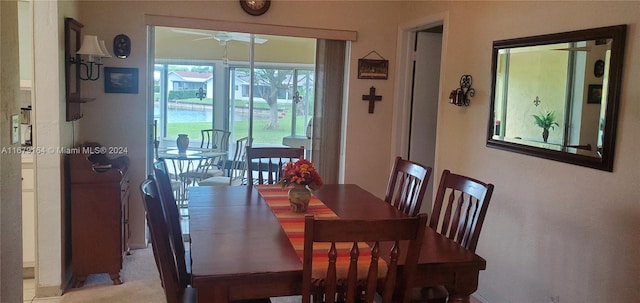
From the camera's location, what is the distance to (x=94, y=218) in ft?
11.4

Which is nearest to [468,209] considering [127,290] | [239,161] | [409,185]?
[409,185]

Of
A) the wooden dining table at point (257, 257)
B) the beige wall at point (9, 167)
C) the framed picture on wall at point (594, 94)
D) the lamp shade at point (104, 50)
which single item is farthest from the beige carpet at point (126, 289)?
the framed picture on wall at point (594, 94)

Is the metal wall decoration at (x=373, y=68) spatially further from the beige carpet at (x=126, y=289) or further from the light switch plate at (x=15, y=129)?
the light switch plate at (x=15, y=129)

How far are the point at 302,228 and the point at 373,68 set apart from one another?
2.72 metres

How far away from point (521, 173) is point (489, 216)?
451mm

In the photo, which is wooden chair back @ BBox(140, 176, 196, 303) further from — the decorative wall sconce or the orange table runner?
the decorative wall sconce

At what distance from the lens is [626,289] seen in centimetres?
235

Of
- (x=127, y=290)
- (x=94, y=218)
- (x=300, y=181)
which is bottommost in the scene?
(x=127, y=290)

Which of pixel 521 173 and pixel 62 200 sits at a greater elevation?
pixel 521 173

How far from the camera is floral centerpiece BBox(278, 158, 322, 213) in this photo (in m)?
2.57

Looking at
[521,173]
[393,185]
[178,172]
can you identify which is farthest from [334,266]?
[178,172]

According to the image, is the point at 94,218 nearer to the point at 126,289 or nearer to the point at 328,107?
the point at 126,289

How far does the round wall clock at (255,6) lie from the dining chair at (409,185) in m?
2.01

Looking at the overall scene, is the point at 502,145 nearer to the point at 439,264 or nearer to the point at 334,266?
the point at 439,264
